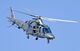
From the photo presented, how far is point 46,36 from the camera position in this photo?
54.2 m

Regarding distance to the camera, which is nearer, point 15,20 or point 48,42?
point 48,42

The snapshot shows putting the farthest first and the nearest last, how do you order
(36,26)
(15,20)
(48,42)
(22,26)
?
(15,20) < (22,26) < (36,26) < (48,42)

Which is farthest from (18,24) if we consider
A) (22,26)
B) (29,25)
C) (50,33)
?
(50,33)

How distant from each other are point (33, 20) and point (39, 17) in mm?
1119

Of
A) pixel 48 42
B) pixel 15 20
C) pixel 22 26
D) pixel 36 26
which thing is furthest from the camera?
pixel 15 20

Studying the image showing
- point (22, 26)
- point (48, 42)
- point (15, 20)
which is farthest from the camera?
point (15, 20)

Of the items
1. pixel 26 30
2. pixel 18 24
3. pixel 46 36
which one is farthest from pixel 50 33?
pixel 18 24

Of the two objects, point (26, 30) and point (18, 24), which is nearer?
point (26, 30)

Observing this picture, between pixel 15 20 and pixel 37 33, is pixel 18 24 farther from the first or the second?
pixel 37 33

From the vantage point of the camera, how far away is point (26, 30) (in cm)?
5866

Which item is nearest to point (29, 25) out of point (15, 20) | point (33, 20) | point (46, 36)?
point (33, 20)

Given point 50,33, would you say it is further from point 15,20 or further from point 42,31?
point 15,20

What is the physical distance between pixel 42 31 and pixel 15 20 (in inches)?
497

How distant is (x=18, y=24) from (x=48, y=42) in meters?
13.0
